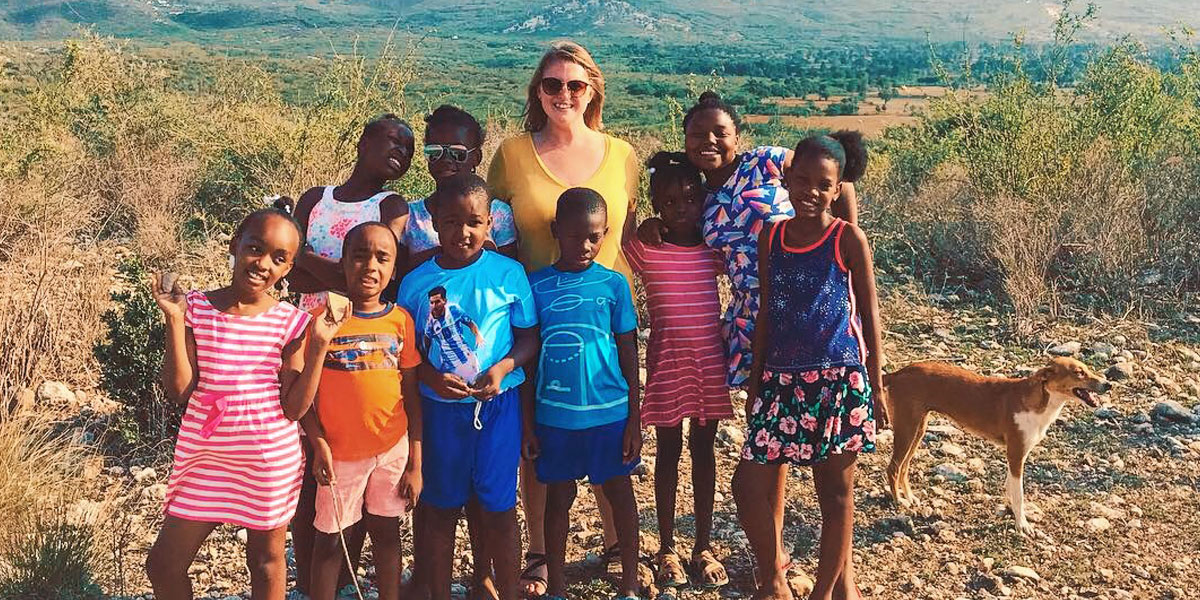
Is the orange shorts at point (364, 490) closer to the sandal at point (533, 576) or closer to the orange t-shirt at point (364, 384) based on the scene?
the orange t-shirt at point (364, 384)

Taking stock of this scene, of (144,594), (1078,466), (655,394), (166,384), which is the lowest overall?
(1078,466)

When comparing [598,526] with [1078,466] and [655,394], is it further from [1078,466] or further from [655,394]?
[1078,466]

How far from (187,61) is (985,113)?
37761 millimetres

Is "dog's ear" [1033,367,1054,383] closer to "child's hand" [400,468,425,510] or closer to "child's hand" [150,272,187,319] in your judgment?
"child's hand" [400,468,425,510]

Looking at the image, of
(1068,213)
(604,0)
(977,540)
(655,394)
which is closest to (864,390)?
(655,394)

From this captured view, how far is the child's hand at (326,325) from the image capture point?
2.56 m

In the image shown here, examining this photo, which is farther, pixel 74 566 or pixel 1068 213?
pixel 1068 213

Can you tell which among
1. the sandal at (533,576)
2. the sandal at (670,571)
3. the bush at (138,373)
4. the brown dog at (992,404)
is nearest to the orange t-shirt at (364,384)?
the sandal at (533,576)

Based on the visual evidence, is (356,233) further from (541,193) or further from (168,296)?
(541,193)

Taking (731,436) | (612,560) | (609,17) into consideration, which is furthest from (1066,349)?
(609,17)

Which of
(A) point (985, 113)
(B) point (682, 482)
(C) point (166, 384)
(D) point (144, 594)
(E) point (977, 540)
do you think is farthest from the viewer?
(A) point (985, 113)

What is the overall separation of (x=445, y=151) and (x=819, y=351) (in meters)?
1.46

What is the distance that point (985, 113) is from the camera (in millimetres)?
8742

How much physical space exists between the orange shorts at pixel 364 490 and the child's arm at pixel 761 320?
3.83ft
